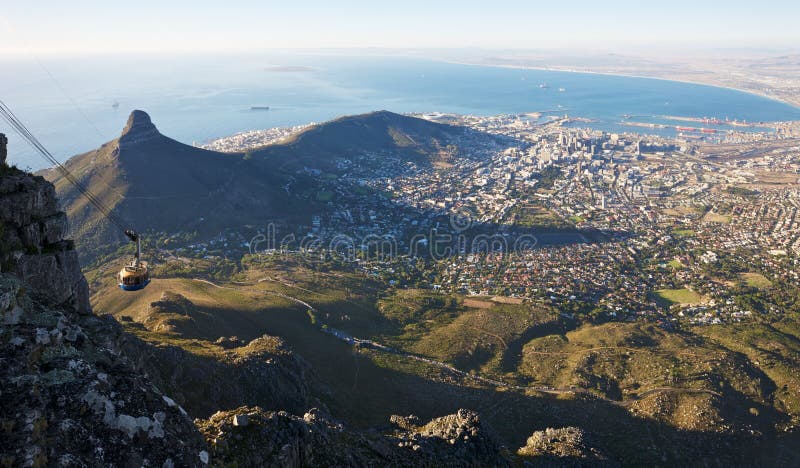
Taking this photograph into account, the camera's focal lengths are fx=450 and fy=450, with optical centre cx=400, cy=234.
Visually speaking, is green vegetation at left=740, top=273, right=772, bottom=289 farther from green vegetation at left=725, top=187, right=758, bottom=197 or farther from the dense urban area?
green vegetation at left=725, top=187, right=758, bottom=197

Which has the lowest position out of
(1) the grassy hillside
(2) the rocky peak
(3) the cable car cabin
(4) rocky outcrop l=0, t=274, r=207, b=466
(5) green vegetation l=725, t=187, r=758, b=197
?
(1) the grassy hillside

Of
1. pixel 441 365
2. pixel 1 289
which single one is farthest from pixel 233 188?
pixel 1 289

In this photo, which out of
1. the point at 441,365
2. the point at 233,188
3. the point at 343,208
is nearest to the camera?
the point at 441,365

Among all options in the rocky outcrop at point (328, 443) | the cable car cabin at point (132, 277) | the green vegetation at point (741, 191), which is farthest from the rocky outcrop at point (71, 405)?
the green vegetation at point (741, 191)

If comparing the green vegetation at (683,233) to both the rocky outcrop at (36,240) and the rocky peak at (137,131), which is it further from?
the rocky peak at (137,131)

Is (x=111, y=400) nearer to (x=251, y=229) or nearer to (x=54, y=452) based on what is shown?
(x=54, y=452)

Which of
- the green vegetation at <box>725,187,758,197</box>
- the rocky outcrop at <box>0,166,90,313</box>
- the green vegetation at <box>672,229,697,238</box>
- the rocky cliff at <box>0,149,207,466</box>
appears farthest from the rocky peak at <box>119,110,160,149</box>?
the green vegetation at <box>725,187,758,197</box>
